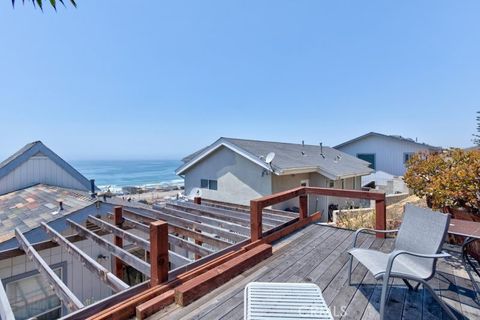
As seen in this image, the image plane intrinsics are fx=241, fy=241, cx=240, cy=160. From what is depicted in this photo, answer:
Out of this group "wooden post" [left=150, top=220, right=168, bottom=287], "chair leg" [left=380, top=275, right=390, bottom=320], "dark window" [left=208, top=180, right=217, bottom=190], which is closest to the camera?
"chair leg" [left=380, top=275, right=390, bottom=320]

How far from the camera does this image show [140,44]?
11227mm

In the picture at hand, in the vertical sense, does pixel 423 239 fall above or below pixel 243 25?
below

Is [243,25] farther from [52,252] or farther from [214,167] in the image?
[52,252]

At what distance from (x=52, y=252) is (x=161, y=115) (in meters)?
30.5

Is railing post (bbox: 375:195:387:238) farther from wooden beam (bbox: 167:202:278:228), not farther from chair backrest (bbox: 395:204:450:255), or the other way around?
wooden beam (bbox: 167:202:278:228)

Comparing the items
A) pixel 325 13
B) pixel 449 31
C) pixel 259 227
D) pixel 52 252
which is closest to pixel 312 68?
pixel 325 13

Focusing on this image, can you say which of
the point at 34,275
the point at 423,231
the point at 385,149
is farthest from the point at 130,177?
the point at 423,231

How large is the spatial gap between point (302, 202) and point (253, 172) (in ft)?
23.1

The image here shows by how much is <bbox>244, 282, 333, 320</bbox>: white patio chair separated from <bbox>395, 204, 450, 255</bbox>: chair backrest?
126cm

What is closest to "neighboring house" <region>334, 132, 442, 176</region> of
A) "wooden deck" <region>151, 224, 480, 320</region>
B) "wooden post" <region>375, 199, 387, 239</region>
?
"wooden post" <region>375, 199, 387, 239</region>

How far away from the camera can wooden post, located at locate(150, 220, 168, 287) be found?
7.89 feet

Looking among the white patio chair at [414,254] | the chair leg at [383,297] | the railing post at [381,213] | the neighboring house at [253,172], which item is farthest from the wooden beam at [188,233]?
the neighboring house at [253,172]

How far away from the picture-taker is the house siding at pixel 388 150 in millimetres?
20434

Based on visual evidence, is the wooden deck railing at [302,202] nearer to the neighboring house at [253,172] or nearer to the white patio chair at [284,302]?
the white patio chair at [284,302]
